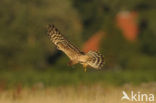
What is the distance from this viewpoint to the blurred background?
3806 centimetres

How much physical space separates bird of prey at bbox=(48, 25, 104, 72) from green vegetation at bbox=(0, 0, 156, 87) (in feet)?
62.5

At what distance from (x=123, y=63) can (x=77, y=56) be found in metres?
36.5

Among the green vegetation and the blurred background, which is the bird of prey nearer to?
the blurred background

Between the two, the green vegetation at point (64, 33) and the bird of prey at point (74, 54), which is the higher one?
the green vegetation at point (64, 33)

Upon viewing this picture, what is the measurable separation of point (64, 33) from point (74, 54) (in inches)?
1225

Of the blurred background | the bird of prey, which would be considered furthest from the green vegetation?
the bird of prey

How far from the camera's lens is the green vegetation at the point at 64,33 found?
126 ft

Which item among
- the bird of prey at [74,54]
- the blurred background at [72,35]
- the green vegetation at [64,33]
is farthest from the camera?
the green vegetation at [64,33]

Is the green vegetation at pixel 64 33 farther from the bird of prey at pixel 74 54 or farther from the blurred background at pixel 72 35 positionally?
the bird of prey at pixel 74 54

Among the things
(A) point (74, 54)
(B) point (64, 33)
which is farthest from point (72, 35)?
(A) point (74, 54)

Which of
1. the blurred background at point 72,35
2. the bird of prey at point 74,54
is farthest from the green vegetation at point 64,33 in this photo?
the bird of prey at point 74,54

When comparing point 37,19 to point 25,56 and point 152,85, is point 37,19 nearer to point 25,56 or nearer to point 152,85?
point 25,56

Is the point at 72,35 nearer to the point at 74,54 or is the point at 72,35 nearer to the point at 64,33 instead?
the point at 64,33

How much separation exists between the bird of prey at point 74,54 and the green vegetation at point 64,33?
19.1m
